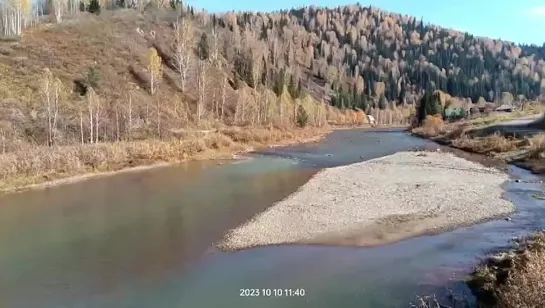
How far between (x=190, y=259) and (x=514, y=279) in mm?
10583

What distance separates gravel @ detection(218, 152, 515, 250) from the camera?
19.6m

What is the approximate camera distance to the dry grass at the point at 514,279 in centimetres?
907

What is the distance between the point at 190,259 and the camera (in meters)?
16.4

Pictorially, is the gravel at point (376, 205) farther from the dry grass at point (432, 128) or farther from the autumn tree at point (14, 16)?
the autumn tree at point (14, 16)

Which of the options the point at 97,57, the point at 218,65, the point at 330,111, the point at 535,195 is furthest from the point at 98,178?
the point at 330,111

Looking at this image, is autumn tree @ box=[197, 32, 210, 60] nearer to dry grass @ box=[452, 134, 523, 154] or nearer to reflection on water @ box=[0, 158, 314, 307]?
dry grass @ box=[452, 134, 523, 154]

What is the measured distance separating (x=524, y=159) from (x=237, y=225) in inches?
1374

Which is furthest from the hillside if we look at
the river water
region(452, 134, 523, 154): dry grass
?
region(452, 134, 523, 154): dry grass

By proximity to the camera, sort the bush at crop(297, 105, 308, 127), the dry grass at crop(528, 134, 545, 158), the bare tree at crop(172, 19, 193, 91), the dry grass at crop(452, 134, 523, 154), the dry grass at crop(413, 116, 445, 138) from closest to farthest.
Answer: the dry grass at crop(528, 134, 545, 158) → the dry grass at crop(452, 134, 523, 154) → the bare tree at crop(172, 19, 193, 91) → the dry grass at crop(413, 116, 445, 138) → the bush at crop(297, 105, 308, 127)

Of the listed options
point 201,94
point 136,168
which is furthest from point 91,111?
point 201,94

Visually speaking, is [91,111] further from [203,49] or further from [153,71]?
[203,49]

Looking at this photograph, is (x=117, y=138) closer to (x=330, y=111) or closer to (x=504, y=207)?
(x=504, y=207)

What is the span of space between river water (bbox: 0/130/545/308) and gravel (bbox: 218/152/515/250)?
114 centimetres

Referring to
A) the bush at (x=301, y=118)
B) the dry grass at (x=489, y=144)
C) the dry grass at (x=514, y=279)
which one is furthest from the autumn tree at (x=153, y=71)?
the dry grass at (x=514, y=279)
